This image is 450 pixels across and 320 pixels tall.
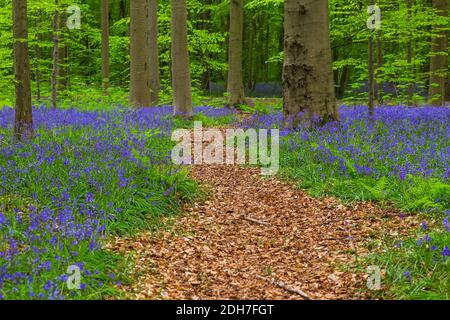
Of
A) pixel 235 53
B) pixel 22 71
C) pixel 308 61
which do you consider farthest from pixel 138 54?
pixel 22 71

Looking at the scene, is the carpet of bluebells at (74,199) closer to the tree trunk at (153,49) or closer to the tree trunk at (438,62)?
the tree trunk at (153,49)

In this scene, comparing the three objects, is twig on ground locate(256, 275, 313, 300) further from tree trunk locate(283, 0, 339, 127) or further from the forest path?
tree trunk locate(283, 0, 339, 127)

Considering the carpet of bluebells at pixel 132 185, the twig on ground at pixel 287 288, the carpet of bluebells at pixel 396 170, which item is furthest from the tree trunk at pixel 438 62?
the twig on ground at pixel 287 288

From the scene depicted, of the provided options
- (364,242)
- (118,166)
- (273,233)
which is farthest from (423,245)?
(118,166)

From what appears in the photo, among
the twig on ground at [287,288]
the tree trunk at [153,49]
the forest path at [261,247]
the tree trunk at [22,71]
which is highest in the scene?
the tree trunk at [153,49]

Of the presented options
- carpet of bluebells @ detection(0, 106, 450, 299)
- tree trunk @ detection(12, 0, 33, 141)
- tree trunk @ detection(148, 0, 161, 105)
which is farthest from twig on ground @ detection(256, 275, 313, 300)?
tree trunk @ detection(148, 0, 161, 105)

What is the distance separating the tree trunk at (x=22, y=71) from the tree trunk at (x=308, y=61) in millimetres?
5664

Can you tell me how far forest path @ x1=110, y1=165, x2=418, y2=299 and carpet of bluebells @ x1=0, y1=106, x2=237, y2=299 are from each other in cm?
39

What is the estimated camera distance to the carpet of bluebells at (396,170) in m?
4.34

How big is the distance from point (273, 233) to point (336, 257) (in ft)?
3.82

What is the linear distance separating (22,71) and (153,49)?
1051cm

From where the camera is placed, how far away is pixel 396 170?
281 inches
